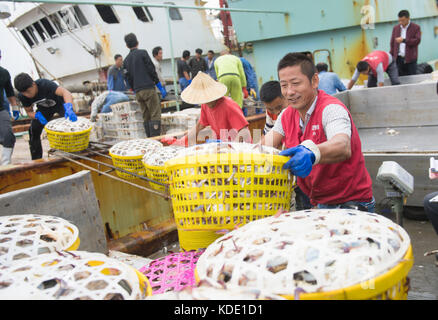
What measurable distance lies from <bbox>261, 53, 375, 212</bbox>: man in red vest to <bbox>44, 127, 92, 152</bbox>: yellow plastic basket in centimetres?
312

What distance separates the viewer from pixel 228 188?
1.75 metres

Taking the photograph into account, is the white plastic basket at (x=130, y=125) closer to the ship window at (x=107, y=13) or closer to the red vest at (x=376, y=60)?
the red vest at (x=376, y=60)

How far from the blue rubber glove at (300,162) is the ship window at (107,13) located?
16134 millimetres

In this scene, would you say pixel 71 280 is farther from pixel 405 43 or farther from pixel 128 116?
pixel 405 43

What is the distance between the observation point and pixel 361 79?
468 inches

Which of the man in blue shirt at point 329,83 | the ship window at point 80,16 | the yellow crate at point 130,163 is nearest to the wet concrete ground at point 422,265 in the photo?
the yellow crate at point 130,163

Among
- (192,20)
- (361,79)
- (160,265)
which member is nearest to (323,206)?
(160,265)

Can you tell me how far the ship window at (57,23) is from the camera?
653 inches

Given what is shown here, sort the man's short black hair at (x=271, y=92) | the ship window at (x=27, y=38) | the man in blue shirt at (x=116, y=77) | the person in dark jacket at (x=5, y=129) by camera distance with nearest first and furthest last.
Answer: the man's short black hair at (x=271, y=92) → the person in dark jacket at (x=5, y=129) → the man in blue shirt at (x=116, y=77) → the ship window at (x=27, y=38)

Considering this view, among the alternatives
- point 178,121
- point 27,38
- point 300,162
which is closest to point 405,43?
point 178,121

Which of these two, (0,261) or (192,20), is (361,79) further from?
(0,261)

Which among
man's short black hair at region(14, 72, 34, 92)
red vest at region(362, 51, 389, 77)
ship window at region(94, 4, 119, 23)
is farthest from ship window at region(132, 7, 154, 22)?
man's short black hair at region(14, 72, 34, 92)

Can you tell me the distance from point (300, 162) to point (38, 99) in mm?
4952
